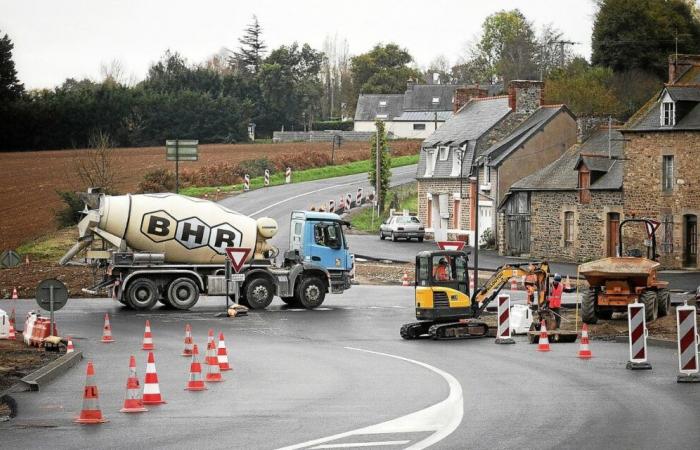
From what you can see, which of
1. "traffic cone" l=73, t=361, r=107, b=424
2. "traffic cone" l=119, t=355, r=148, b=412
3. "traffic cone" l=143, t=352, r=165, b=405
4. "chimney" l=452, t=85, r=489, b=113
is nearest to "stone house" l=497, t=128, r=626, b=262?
"chimney" l=452, t=85, r=489, b=113

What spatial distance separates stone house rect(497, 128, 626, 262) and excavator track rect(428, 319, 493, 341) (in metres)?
28.0

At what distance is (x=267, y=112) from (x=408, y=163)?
33.5 meters

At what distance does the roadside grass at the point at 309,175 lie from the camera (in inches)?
3292

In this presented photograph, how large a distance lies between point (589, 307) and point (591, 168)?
2622 cm

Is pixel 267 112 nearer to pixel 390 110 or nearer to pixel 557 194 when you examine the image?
pixel 390 110

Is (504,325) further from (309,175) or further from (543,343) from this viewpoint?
(309,175)

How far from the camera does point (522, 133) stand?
229ft

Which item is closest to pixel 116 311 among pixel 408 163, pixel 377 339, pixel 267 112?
pixel 377 339

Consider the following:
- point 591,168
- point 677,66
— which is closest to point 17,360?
point 591,168

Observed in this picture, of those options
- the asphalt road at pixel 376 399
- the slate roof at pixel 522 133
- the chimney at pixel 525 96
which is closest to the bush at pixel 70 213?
the slate roof at pixel 522 133

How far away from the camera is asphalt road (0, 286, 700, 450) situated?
14375mm

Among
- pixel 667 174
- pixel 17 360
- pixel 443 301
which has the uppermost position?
pixel 667 174

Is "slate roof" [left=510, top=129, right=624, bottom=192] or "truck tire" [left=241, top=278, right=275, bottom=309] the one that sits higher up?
"slate roof" [left=510, top=129, right=624, bottom=192]

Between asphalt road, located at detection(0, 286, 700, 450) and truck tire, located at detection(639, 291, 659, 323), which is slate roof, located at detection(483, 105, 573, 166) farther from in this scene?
asphalt road, located at detection(0, 286, 700, 450)
